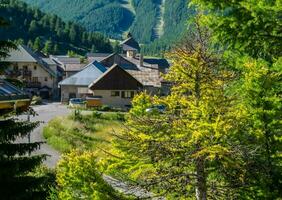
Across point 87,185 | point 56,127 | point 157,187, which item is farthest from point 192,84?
point 56,127

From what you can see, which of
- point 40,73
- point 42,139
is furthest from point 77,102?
point 42,139

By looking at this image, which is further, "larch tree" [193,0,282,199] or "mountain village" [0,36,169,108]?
"mountain village" [0,36,169,108]

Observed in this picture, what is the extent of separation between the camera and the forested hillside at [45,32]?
6737 inches

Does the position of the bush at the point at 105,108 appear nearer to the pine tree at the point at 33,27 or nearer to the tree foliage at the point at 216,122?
the tree foliage at the point at 216,122

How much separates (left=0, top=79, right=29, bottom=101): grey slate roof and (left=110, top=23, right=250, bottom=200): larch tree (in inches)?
297

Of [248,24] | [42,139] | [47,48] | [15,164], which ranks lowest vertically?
[42,139]

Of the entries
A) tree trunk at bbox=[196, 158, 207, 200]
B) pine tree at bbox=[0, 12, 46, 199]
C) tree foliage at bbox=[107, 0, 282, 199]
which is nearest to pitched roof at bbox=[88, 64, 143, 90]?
pine tree at bbox=[0, 12, 46, 199]

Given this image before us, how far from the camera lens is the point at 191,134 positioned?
1090 cm

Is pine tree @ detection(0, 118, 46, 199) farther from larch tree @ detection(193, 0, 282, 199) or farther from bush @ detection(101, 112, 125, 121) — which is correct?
bush @ detection(101, 112, 125, 121)

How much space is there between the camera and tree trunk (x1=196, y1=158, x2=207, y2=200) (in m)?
11.0

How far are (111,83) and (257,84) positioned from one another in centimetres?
5630

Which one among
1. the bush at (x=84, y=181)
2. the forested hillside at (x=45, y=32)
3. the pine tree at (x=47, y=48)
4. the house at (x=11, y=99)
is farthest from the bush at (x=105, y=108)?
the forested hillside at (x=45, y=32)

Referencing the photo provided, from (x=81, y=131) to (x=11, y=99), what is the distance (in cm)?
2643

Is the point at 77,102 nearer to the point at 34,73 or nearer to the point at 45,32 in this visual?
the point at 34,73
